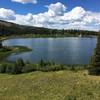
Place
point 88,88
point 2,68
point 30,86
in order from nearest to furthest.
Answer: point 88,88, point 30,86, point 2,68

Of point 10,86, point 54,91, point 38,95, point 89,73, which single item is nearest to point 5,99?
point 38,95

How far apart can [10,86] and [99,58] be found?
1262 cm

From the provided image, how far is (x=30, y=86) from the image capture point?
2323cm

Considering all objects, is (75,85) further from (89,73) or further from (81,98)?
(89,73)

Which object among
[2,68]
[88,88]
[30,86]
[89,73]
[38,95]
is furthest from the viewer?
[2,68]

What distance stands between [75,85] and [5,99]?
6420mm

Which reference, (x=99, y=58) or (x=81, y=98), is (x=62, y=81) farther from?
(x=99, y=58)

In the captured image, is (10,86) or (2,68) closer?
(10,86)

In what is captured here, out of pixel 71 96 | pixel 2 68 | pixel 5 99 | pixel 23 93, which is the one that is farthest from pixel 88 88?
pixel 2 68

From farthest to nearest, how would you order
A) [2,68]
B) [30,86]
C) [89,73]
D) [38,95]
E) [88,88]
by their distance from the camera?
[2,68]
[89,73]
[30,86]
[88,88]
[38,95]

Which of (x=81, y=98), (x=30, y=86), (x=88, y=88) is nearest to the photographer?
(x=81, y=98)

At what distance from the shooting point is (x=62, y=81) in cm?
2420

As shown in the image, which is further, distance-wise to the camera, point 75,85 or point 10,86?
point 10,86

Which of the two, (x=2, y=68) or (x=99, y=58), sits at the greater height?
(x=99, y=58)
